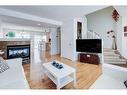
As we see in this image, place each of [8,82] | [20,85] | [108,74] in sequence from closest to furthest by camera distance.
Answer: [20,85] < [8,82] < [108,74]

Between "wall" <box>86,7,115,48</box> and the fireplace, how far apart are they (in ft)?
13.1

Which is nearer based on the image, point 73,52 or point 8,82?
point 8,82

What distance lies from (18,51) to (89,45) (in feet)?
10.2

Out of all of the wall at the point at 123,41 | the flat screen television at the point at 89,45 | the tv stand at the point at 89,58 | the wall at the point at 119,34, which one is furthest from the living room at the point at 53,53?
the wall at the point at 123,41

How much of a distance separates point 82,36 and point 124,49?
6.72ft

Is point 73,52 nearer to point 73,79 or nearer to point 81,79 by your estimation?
point 81,79

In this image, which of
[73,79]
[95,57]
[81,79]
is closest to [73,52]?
[95,57]

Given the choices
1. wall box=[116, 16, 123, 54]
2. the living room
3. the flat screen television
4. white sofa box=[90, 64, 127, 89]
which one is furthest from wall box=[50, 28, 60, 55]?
white sofa box=[90, 64, 127, 89]

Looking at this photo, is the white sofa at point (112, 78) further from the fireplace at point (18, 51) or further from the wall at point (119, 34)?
the fireplace at point (18, 51)

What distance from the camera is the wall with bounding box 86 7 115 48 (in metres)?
5.71

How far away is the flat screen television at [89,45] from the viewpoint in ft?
14.9

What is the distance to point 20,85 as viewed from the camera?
1659mm

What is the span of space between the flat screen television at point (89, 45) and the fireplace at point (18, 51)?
2.35 m
